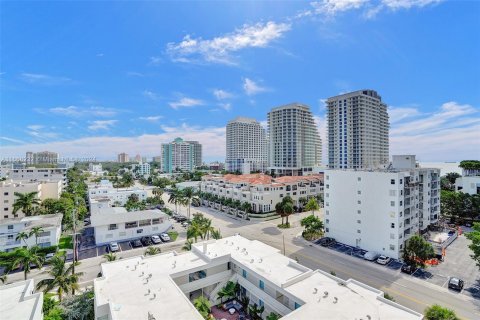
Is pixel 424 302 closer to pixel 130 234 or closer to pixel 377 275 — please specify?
pixel 377 275

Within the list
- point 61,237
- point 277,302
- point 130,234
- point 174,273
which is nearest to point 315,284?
point 277,302

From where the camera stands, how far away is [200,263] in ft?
90.2

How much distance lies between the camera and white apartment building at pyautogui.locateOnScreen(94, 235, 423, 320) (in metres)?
18.8

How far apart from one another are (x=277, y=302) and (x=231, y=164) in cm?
16536

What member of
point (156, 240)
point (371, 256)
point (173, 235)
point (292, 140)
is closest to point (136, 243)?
point (156, 240)

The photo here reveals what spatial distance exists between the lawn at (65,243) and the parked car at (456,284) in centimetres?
5829

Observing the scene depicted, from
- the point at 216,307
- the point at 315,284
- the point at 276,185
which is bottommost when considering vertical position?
the point at 216,307

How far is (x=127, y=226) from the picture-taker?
160 ft

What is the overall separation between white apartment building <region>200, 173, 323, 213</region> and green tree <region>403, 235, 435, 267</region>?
36586mm

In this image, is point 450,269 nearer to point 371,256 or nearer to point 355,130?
point 371,256

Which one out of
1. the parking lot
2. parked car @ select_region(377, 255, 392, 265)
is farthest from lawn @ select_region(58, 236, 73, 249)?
parked car @ select_region(377, 255, 392, 265)

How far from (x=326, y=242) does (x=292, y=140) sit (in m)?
101

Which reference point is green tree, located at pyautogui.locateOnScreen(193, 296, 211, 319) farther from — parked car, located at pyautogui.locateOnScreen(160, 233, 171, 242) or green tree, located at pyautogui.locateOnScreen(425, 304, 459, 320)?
parked car, located at pyautogui.locateOnScreen(160, 233, 171, 242)

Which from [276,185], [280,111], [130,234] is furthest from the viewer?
[280,111]
